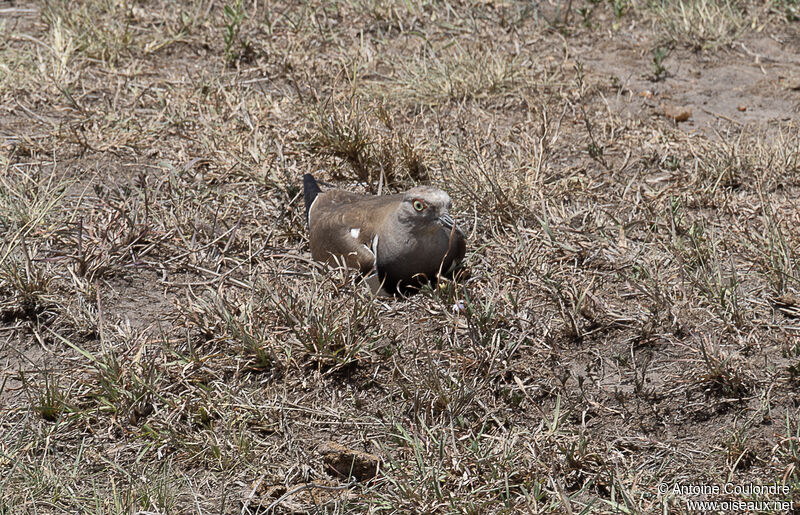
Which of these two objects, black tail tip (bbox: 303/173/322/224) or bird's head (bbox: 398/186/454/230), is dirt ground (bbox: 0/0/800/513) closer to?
black tail tip (bbox: 303/173/322/224)

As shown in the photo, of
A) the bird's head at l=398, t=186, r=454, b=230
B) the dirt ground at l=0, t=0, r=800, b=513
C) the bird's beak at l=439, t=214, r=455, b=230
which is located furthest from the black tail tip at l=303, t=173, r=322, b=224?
the bird's beak at l=439, t=214, r=455, b=230

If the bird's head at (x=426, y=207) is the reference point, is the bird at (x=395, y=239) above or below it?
below

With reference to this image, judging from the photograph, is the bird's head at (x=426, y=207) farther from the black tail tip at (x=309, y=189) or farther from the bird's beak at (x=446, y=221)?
the black tail tip at (x=309, y=189)

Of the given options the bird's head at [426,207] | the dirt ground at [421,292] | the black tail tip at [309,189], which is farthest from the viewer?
the black tail tip at [309,189]

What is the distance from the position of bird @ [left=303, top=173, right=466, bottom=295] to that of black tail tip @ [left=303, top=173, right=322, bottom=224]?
26 cm

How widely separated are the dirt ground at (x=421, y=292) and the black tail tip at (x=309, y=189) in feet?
0.55

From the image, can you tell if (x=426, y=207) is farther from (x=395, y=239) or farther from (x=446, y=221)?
(x=395, y=239)

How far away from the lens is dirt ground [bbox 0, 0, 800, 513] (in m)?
3.35

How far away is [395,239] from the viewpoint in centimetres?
422

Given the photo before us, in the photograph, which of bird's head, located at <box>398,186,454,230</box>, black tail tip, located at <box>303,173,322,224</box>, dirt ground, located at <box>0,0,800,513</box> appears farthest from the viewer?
black tail tip, located at <box>303,173,322,224</box>

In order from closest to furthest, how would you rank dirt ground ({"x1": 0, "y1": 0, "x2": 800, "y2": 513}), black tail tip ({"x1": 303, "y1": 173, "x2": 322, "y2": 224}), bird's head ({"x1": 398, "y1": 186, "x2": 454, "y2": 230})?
dirt ground ({"x1": 0, "y1": 0, "x2": 800, "y2": 513}) < bird's head ({"x1": 398, "y1": 186, "x2": 454, "y2": 230}) < black tail tip ({"x1": 303, "y1": 173, "x2": 322, "y2": 224})

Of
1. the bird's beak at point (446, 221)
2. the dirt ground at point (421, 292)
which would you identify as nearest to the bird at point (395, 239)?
the bird's beak at point (446, 221)

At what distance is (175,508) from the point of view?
324 centimetres

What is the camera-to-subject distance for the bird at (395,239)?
416cm
